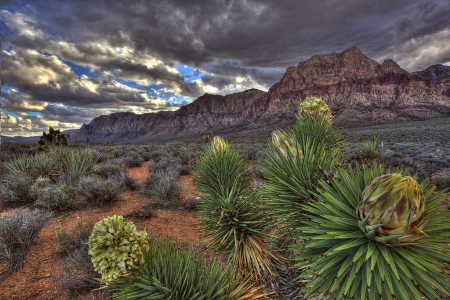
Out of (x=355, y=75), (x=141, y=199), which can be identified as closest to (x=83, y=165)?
(x=141, y=199)

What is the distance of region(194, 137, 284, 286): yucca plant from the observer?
70.4 inches

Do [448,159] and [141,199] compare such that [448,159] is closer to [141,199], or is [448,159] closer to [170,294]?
[170,294]

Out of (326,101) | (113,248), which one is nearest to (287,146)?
(113,248)

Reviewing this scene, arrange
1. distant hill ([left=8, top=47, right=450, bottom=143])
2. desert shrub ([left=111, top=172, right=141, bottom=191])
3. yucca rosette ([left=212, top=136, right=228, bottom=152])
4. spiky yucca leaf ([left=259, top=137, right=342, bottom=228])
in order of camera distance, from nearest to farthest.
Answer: spiky yucca leaf ([left=259, top=137, right=342, bottom=228]) → yucca rosette ([left=212, top=136, right=228, bottom=152]) → desert shrub ([left=111, top=172, right=141, bottom=191]) → distant hill ([left=8, top=47, right=450, bottom=143])

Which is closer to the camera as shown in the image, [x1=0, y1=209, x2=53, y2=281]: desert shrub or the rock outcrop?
[x1=0, y1=209, x2=53, y2=281]: desert shrub

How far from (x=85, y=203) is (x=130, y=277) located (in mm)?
6231

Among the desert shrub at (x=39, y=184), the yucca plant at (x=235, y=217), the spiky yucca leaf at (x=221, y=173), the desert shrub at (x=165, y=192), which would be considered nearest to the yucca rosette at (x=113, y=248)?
the yucca plant at (x=235, y=217)

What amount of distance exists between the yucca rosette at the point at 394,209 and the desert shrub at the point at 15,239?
489 centimetres

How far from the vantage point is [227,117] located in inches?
6063

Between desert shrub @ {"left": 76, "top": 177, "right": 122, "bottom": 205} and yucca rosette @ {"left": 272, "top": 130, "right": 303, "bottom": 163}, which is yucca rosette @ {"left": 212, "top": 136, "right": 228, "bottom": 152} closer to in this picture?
yucca rosette @ {"left": 272, "top": 130, "right": 303, "bottom": 163}

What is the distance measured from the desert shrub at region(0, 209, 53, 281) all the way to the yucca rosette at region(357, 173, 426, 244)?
16.1 ft

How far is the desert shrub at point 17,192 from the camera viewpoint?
5465 mm

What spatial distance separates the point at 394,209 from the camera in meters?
0.78

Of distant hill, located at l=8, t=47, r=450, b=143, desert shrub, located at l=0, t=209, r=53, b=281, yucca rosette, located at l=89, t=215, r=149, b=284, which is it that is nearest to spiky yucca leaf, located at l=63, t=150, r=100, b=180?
desert shrub, located at l=0, t=209, r=53, b=281
